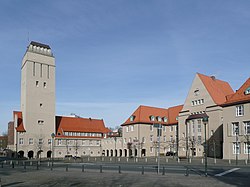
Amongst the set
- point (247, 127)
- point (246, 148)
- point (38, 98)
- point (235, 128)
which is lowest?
point (246, 148)

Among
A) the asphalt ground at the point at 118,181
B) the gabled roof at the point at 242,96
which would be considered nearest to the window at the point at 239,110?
the gabled roof at the point at 242,96

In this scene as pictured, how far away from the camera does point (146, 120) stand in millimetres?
80875

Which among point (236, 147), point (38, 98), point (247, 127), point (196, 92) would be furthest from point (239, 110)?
point (38, 98)

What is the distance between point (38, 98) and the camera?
8112cm

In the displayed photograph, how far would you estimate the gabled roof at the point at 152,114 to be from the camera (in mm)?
80625

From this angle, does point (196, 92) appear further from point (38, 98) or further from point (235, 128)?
point (38, 98)

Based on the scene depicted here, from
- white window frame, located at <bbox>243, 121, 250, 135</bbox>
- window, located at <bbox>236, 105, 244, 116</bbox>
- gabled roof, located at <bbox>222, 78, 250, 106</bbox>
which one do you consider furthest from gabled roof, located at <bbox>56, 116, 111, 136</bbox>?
white window frame, located at <bbox>243, 121, 250, 135</bbox>

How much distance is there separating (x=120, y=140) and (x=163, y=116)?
13380mm

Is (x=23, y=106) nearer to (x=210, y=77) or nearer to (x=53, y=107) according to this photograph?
(x=53, y=107)

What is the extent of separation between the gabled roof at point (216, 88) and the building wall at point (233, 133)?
36.7ft

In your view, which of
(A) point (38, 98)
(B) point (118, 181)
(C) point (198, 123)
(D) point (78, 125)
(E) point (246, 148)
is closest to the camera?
(B) point (118, 181)

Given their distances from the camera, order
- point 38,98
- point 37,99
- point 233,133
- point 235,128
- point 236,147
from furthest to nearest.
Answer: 1. point 38,98
2. point 37,99
3. point 233,133
4. point 235,128
5. point 236,147

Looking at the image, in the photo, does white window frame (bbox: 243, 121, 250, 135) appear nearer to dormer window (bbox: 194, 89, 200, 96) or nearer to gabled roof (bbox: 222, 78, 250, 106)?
gabled roof (bbox: 222, 78, 250, 106)

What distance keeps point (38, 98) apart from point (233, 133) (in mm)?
49723
